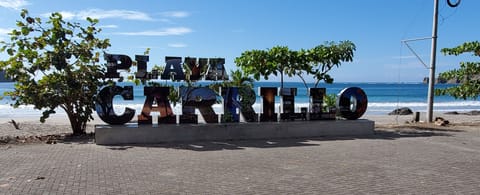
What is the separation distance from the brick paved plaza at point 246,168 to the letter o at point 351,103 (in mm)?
2086

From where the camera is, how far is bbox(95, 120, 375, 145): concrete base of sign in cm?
1036

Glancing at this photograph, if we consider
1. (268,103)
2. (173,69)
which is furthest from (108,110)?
(268,103)

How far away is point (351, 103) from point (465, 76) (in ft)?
20.3

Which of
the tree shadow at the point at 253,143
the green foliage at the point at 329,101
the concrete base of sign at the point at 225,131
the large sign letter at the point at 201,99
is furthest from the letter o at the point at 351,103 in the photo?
the large sign letter at the point at 201,99

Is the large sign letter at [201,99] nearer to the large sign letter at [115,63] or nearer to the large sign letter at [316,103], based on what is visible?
the large sign letter at [115,63]

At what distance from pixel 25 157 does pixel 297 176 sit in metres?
5.55

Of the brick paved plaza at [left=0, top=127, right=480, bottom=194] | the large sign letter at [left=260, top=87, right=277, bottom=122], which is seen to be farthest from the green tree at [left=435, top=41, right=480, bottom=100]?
the large sign letter at [left=260, top=87, right=277, bottom=122]

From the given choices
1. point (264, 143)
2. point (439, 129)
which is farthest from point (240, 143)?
point (439, 129)

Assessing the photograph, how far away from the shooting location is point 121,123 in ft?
35.7

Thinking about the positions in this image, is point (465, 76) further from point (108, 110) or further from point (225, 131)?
point (108, 110)

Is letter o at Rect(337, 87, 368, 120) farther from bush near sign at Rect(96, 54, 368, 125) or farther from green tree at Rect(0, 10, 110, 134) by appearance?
green tree at Rect(0, 10, 110, 134)

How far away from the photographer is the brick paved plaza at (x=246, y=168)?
→ 623cm

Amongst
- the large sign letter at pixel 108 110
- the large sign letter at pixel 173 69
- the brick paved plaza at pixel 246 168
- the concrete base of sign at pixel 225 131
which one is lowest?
the brick paved plaza at pixel 246 168

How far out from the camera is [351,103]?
1326cm
